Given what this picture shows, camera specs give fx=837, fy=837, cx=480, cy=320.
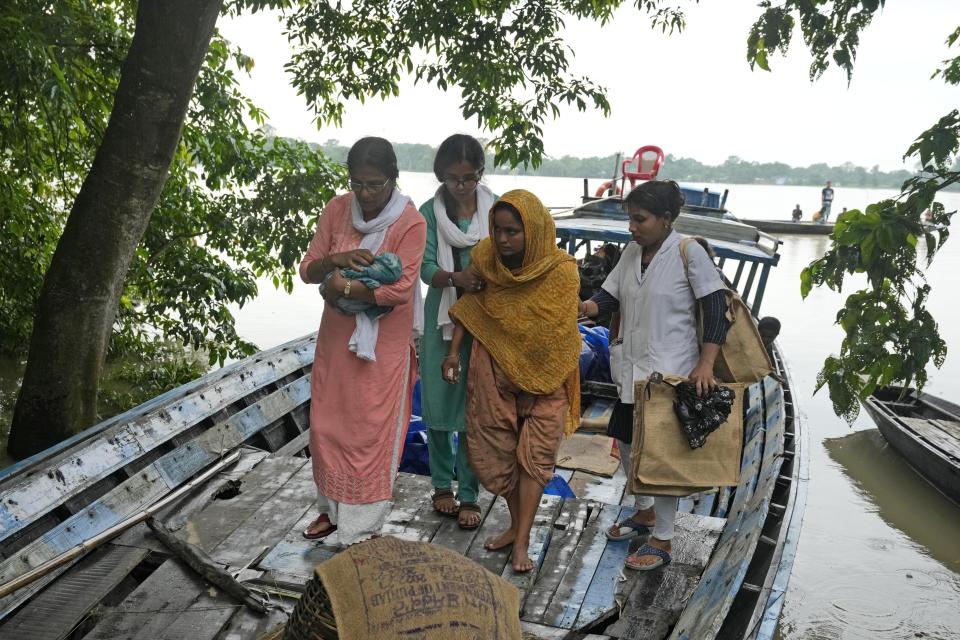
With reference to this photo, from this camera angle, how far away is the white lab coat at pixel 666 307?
285cm

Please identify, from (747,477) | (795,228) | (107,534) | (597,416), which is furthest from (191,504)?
(795,228)

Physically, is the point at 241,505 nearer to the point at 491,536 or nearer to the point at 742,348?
the point at 491,536

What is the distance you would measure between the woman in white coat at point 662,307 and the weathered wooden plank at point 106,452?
77.6 inches

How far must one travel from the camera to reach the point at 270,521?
10.5 ft

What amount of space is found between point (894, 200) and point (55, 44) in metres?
4.65

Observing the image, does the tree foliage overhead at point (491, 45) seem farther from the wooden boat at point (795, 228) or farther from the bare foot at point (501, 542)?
the wooden boat at point (795, 228)

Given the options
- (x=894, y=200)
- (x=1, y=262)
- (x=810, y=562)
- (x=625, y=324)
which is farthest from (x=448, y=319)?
(x=810, y=562)

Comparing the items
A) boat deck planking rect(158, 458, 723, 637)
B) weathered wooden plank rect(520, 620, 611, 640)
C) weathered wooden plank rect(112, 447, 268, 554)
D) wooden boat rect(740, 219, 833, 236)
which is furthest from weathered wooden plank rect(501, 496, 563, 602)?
wooden boat rect(740, 219, 833, 236)

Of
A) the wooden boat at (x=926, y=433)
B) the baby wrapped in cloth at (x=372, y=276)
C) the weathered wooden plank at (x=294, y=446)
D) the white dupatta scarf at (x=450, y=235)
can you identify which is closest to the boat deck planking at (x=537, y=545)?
the weathered wooden plank at (x=294, y=446)

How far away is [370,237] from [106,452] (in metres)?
1.46

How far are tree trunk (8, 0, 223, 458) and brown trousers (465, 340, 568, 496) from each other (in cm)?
242

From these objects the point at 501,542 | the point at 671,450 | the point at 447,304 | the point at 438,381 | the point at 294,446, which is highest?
the point at 447,304

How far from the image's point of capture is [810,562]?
256 inches

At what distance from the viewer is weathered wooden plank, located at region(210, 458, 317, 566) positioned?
2957mm
